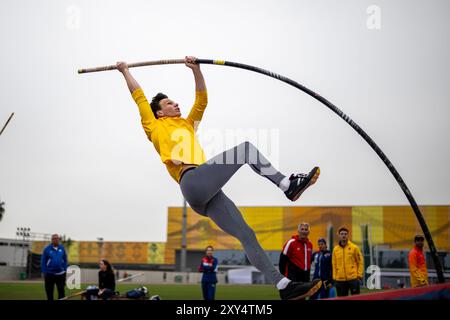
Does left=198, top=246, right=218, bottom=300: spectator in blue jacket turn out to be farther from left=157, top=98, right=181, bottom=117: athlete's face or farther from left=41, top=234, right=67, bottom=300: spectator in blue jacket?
left=157, top=98, right=181, bottom=117: athlete's face

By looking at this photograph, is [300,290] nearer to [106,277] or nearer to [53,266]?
[53,266]

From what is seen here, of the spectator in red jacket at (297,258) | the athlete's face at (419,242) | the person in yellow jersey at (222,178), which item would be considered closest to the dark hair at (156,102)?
the person in yellow jersey at (222,178)

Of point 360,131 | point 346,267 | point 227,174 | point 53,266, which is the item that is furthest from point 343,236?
point 227,174

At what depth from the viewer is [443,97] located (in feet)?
35.3

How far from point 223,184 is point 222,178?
0.23ft

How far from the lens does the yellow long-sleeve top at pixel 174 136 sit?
499 cm

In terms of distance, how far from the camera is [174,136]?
5.10m

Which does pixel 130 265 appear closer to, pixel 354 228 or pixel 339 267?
pixel 354 228

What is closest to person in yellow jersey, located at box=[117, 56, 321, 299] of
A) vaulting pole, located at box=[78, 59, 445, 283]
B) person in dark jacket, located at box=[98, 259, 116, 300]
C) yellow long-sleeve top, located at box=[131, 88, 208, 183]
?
yellow long-sleeve top, located at box=[131, 88, 208, 183]

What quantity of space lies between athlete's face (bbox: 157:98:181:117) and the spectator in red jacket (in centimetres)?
415

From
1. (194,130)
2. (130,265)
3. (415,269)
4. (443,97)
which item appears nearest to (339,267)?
(415,269)

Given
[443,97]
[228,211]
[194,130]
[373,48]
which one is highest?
[373,48]
